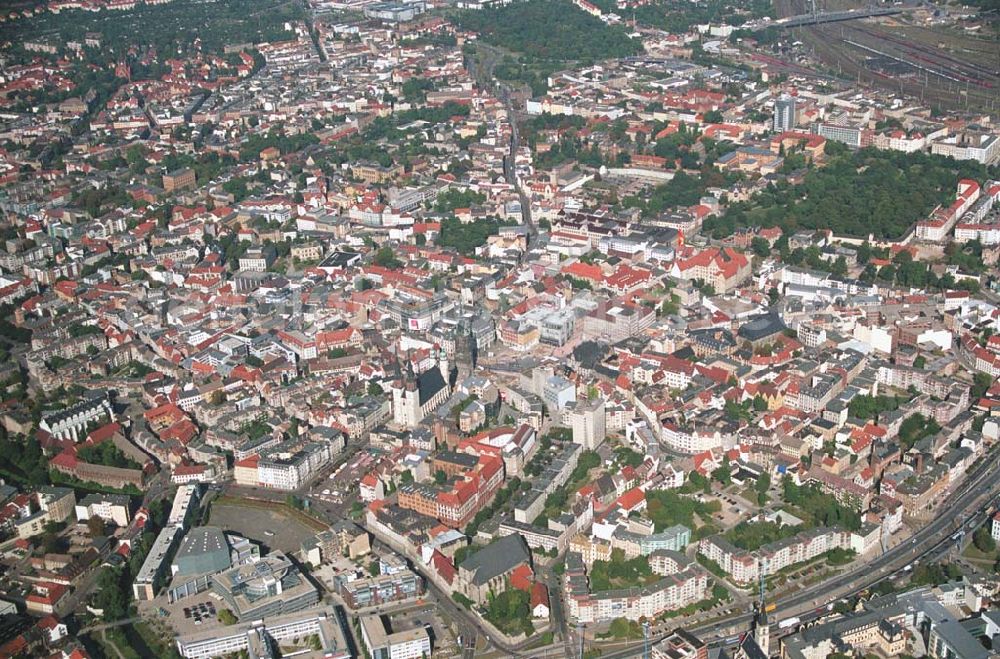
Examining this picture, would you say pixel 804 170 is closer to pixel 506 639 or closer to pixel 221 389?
pixel 221 389

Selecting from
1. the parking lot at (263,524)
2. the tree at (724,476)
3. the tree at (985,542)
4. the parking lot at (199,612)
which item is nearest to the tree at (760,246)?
the tree at (724,476)

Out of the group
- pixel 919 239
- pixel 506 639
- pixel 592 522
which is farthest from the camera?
pixel 919 239

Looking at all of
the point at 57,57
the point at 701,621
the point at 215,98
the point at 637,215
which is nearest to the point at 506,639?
the point at 701,621

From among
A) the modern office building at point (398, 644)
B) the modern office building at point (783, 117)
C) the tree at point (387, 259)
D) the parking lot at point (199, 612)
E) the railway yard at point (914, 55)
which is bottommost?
the railway yard at point (914, 55)

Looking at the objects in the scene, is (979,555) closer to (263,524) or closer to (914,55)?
(263,524)

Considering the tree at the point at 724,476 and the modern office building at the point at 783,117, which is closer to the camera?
the tree at the point at 724,476

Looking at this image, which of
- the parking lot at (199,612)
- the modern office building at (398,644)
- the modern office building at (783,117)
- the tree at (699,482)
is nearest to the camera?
the modern office building at (398,644)

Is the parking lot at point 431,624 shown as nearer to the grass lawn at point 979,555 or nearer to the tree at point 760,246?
the grass lawn at point 979,555

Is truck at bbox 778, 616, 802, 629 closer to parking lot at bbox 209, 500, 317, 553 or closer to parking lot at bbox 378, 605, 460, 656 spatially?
parking lot at bbox 378, 605, 460, 656
